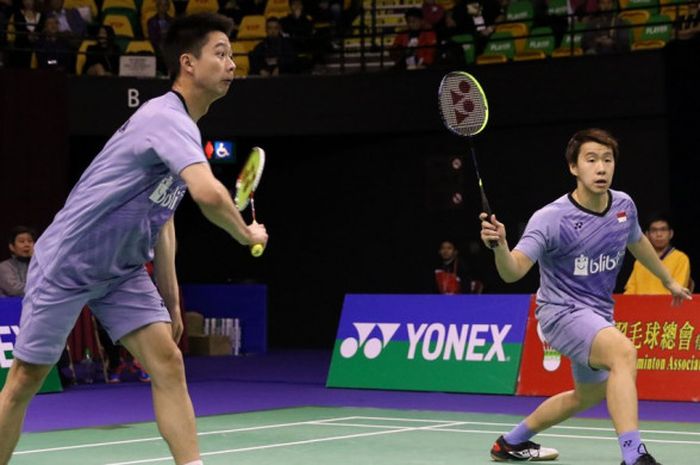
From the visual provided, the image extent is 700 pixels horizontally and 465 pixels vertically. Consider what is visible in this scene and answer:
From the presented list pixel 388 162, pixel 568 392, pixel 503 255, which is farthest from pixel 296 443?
pixel 388 162

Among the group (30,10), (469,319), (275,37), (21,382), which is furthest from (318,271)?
(21,382)

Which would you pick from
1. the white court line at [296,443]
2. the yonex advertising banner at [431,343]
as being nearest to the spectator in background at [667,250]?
the yonex advertising banner at [431,343]

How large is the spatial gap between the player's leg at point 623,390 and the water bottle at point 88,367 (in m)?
7.99

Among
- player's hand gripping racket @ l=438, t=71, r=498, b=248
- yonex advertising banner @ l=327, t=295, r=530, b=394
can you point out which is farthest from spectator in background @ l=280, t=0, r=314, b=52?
player's hand gripping racket @ l=438, t=71, r=498, b=248

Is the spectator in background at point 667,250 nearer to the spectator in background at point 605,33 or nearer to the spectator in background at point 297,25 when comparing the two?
the spectator in background at point 605,33

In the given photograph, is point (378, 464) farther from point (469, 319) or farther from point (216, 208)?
point (469, 319)

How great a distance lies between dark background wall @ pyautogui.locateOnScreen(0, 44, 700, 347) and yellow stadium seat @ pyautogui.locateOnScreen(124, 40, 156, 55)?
101 cm

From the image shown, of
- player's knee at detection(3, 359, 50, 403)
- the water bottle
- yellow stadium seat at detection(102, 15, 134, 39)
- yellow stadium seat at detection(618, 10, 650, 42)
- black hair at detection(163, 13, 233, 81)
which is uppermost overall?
yellow stadium seat at detection(102, 15, 134, 39)

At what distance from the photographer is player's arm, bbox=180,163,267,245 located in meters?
4.50

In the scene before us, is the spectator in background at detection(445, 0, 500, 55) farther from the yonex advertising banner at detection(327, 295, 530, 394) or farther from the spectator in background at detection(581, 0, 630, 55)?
the yonex advertising banner at detection(327, 295, 530, 394)

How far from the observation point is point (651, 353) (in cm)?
1106

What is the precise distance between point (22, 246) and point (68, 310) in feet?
25.4

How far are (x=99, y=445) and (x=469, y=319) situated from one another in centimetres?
441

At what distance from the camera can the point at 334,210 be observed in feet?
65.5
